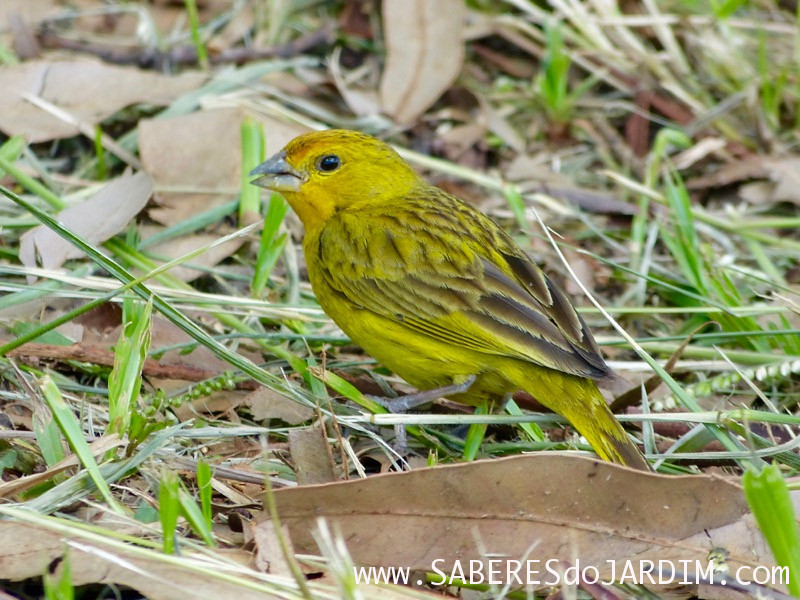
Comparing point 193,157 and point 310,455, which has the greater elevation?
point 193,157

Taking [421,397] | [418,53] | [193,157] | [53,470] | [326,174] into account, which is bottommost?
[421,397]

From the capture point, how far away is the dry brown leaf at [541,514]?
320cm

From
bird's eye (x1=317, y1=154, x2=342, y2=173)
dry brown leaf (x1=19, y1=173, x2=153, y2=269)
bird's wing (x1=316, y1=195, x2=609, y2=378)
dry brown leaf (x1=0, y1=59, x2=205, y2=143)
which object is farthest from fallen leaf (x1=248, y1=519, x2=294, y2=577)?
dry brown leaf (x1=0, y1=59, x2=205, y2=143)

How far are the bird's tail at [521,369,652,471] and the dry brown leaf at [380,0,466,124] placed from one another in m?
2.76

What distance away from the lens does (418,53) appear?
652 centimetres

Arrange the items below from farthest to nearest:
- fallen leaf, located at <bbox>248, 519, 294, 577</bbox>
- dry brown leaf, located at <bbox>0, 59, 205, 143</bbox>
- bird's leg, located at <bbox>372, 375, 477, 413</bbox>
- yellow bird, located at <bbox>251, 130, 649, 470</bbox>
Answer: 1. dry brown leaf, located at <bbox>0, 59, 205, 143</bbox>
2. bird's leg, located at <bbox>372, 375, 477, 413</bbox>
3. yellow bird, located at <bbox>251, 130, 649, 470</bbox>
4. fallen leaf, located at <bbox>248, 519, 294, 577</bbox>

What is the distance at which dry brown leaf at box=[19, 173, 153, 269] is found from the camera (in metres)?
4.48

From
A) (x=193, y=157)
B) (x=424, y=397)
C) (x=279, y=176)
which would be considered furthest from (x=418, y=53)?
(x=424, y=397)

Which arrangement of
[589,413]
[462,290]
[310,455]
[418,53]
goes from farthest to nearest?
[418,53] → [462,290] → [589,413] → [310,455]

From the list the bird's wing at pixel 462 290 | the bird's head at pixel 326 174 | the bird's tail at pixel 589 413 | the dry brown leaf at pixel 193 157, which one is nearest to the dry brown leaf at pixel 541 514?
the bird's tail at pixel 589 413

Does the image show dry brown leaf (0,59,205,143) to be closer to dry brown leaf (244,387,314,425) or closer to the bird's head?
the bird's head

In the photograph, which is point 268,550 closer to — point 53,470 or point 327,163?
point 53,470

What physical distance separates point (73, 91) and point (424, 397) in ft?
9.54

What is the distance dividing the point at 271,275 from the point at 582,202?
6.16 ft
